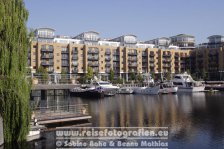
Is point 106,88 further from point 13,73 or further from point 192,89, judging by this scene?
point 13,73

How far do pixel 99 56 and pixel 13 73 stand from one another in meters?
111

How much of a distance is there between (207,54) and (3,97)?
132921 millimetres

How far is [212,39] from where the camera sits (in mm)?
156500

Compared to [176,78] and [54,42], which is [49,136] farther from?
[54,42]

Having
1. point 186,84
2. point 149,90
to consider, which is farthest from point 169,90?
point 186,84

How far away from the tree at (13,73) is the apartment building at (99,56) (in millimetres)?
90362

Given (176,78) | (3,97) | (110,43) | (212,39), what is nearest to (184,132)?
(3,97)

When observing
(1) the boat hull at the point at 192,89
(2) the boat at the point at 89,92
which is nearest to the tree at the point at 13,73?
(2) the boat at the point at 89,92

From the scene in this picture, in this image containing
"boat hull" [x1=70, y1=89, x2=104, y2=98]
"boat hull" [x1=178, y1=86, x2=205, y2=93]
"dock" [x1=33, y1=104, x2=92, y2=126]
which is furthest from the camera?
"boat hull" [x1=178, y1=86, x2=205, y2=93]

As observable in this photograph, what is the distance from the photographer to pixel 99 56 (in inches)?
5207

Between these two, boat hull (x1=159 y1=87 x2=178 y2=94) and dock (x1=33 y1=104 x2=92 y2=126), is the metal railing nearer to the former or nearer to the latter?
dock (x1=33 y1=104 x2=92 y2=126)

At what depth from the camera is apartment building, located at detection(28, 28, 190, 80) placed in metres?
121

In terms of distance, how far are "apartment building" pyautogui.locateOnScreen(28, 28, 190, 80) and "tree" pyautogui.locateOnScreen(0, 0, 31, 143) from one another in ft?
296

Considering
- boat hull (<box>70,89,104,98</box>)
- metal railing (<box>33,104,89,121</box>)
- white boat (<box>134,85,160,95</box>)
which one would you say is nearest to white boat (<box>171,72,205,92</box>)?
white boat (<box>134,85,160,95</box>)
